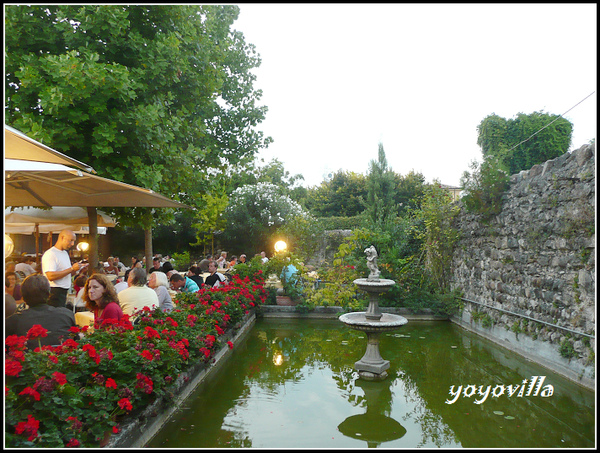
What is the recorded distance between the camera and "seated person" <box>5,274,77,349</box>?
3.61 metres

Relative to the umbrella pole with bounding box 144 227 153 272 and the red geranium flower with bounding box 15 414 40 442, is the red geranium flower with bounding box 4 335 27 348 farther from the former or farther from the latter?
the umbrella pole with bounding box 144 227 153 272

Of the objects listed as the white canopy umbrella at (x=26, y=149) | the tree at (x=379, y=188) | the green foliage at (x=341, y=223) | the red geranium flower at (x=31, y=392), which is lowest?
the red geranium flower at (x=31, y=392)

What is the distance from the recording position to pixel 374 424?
14.1ft

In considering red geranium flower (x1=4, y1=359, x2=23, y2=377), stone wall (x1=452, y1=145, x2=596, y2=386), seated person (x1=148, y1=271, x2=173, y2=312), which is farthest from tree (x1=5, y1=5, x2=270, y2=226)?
stone wall (x1=452, y1=145, x2=596, y2=386)

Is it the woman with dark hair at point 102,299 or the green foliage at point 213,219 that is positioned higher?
the green foliage at point 213,219

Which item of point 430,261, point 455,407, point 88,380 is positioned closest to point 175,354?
point 88,380

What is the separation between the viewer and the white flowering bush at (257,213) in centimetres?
1928

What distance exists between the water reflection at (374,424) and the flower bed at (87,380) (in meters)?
1.78

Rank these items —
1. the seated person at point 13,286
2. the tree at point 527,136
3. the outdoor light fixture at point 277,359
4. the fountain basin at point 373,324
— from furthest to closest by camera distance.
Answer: the tree at point 527,136, the outdoor light fixture at point 277,359, the seated person at point 13,286, the fountain basin at point 373,324

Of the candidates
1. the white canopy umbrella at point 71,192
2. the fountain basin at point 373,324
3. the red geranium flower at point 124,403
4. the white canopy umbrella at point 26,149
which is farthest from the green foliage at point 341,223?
the red geranium flower at point 124,403

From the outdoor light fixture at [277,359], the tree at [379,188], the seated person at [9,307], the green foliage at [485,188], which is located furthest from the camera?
the tree at [379,188]

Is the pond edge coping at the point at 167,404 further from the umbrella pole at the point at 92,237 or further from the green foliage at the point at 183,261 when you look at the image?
the green foliage at the point at 183,261

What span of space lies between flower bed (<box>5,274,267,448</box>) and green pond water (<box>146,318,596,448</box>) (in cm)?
67

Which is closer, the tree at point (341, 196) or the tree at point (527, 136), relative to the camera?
the tree at point (527, 136)
